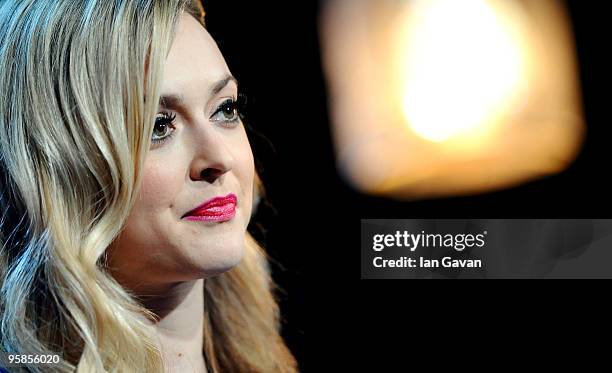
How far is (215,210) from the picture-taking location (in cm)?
120

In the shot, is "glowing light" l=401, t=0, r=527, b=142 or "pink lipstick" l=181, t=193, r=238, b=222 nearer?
"pink lipstick" l=181, t=193, r=238, b=222

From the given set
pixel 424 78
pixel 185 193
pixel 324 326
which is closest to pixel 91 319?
pixel 185 193

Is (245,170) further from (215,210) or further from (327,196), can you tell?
(327,196)

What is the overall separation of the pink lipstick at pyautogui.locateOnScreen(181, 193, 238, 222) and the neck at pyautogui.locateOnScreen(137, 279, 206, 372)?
18 cm

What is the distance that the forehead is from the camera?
117 centimetres

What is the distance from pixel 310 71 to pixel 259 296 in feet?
1.75

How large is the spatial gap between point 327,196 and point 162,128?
22.2 inches

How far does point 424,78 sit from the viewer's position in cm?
164

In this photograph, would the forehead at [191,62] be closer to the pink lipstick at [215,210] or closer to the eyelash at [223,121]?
the eyelash at [223,121]

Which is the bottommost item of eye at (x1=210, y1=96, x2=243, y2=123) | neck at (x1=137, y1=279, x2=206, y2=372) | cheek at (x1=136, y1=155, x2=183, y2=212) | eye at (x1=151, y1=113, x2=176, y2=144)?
neck at (x1=137, y1=279, x2=206, y2=372)

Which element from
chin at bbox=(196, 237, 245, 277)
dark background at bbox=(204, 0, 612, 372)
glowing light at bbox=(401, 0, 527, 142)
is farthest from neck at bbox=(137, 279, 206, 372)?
glowing light at bbox=(401, 0, 527, 142)

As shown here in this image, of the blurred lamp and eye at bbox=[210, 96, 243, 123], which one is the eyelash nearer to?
eye at bbox=[210, 96, 243, 123]

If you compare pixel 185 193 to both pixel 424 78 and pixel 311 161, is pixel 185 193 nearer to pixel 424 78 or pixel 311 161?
pixel 311 161

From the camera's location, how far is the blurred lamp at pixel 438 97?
1.63 meters
